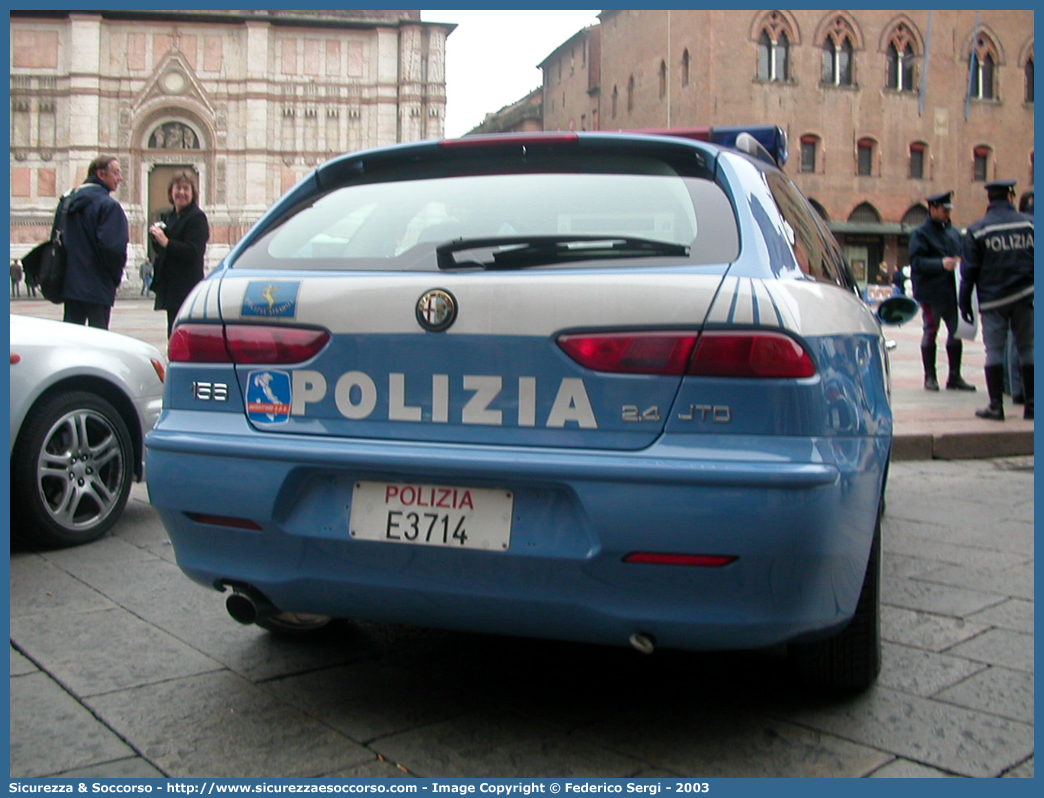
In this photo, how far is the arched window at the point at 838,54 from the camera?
5190 cm

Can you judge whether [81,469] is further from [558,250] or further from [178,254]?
[178,254]

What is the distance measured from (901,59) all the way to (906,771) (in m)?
55.7

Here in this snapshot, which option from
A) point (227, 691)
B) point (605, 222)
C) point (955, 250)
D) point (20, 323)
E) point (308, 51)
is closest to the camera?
point (605, 222)

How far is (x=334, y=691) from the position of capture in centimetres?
309

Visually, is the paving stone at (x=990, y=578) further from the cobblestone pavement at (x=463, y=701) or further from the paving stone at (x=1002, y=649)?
the paving stone at (x=1002, y=649)

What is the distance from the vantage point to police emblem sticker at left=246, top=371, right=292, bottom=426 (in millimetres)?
2732

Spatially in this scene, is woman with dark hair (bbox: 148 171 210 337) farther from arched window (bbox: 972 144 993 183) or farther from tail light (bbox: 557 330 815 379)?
arched window (bbox: 972 144 993 183)

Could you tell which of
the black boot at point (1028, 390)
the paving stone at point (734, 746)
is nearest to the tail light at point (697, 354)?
the paving stone at point (734, 746)

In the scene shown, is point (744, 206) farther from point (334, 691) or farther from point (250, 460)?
point (334, 691)

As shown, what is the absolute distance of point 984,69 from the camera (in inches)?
2124

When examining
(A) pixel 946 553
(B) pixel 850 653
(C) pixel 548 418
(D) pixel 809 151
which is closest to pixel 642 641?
(C) pixel 548 418

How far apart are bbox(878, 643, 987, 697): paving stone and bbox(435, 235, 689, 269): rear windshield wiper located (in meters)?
1.46

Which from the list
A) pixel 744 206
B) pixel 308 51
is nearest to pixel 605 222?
pixel 744 206

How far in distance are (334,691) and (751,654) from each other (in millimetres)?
1261
